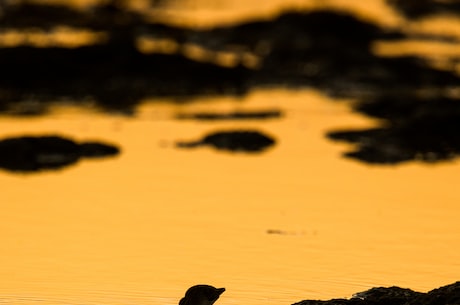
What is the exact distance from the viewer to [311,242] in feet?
41.1

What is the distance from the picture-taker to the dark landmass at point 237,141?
18.8m

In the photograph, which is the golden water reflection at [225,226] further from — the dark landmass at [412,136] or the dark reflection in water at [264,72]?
the dark reflection in water at [264,72]

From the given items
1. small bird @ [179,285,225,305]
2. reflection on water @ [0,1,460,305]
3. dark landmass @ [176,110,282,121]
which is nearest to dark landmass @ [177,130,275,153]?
reflection on water @ [0,1,460,305]

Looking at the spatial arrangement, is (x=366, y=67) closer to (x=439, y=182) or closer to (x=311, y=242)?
(x=439, y=182)

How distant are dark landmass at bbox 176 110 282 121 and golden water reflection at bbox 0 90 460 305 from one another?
8.45 feet

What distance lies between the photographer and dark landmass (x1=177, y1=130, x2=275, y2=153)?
61.6 ft

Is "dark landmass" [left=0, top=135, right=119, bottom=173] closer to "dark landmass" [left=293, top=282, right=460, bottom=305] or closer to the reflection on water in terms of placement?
the reflection on water

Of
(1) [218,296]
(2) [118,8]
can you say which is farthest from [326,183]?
(2) [118,8]

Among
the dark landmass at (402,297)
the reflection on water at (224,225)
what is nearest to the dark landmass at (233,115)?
the reflection on water at (224,225)

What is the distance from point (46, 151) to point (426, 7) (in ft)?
91.8

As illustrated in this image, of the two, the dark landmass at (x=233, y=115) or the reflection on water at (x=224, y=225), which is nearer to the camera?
the reflection on water at (x=224, y=225)

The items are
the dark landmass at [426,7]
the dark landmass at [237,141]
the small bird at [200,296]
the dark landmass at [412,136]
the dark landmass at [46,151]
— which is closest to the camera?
the small bird at [200,296]

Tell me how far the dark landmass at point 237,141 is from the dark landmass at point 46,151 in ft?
4.65

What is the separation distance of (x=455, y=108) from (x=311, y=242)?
10.6 meters
